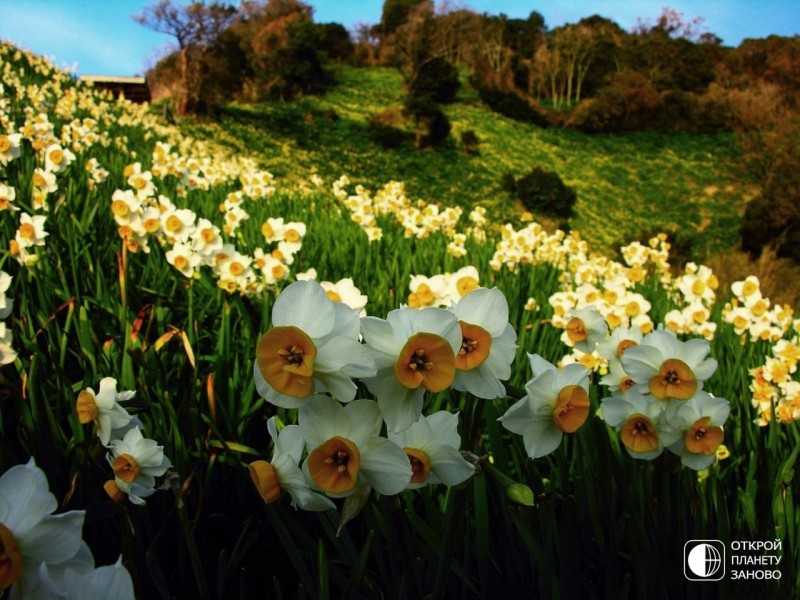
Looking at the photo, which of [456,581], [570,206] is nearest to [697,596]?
[456,581]

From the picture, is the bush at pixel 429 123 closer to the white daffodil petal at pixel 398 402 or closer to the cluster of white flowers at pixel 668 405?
the cluster of white flowers at pixel 668 405

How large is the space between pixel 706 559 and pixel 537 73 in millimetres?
29131

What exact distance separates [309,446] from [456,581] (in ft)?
1.77

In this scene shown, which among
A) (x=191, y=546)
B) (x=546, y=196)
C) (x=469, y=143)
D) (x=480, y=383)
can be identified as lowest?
(x=191, y=546)

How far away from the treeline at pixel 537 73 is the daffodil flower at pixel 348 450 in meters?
16.3

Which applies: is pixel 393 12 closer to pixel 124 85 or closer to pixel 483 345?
pixel 124 85

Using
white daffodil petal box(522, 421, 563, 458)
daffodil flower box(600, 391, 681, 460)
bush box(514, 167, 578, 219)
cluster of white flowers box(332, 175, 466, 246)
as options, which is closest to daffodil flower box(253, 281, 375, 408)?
white daffodil petal box(522, 421, 563, 458)

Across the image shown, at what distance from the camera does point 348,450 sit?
624 millimetres

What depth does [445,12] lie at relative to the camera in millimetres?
29234

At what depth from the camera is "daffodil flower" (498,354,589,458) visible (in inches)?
31.7

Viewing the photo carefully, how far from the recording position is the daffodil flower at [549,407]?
2.64ft

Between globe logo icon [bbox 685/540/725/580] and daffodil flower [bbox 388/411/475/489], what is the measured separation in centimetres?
63

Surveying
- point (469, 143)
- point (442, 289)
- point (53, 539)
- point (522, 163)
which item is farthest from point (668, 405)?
point (522, 163)

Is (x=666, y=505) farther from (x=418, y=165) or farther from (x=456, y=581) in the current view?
(x=418, y=165)
